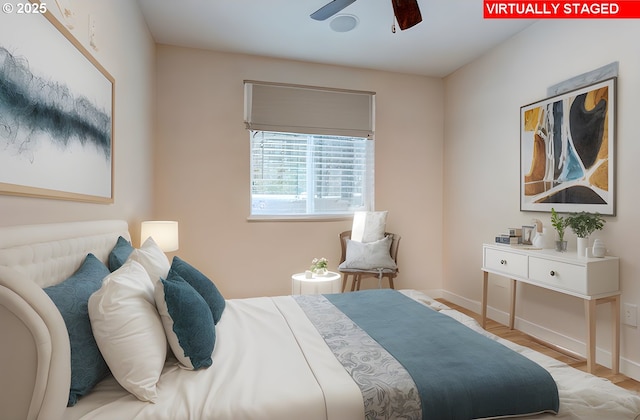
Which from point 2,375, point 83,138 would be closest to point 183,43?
point 83,138

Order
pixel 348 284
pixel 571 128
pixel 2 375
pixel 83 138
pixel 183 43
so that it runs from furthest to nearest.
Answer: pixel 348 284
pixel 183 43
pixel 571 128
pixel 83 138
pixel 2 375

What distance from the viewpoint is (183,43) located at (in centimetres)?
345

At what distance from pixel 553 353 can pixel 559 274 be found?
785mm

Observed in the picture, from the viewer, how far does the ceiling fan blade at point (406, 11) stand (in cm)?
209

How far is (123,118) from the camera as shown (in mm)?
2430

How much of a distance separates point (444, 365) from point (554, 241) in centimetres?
215

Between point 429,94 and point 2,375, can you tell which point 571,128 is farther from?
point 2,375

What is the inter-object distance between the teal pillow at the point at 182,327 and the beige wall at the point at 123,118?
58 cm

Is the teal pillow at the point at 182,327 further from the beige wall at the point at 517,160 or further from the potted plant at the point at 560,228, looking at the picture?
the beige wall at the point at 517,160

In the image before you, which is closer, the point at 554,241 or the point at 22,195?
the point at 22,195

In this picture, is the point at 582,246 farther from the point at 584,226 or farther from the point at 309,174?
the point at 309,174

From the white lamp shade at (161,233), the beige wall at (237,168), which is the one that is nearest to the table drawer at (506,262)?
the beige wall at (237,168)

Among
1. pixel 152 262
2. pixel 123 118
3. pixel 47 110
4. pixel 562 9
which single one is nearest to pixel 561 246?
pixel 562 9

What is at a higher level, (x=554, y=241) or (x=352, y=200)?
(x=352, y=200)
